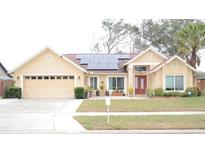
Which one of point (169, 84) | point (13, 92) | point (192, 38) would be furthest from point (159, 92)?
point (13, 92)

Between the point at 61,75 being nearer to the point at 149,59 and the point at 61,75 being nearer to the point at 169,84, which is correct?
the point at 149,59

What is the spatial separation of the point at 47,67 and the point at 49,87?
6.01 feet

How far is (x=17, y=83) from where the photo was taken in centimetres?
3253

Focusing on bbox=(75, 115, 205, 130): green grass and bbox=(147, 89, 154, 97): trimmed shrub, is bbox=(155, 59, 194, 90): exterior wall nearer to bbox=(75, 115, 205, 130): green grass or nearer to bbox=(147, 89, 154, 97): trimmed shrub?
bbox=(147, 89, 154, 97): trimmed shrub

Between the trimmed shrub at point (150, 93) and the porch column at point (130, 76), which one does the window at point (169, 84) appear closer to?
the trimmed shrub at point (150, 93)

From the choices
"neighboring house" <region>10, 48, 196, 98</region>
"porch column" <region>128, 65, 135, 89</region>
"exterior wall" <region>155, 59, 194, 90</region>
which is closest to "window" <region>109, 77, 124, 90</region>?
"porch column" <region>128, 65, 135, 89</region>

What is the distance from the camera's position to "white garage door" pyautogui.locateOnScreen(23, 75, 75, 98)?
32.2m

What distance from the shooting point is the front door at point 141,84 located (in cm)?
3575

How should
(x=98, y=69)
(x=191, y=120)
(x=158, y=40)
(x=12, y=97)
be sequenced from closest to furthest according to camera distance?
(x=191, y=120), (x=12, y=97), (x=98, y=69), (x=158, y=40)

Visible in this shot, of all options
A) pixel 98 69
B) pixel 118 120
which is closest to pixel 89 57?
pixel 98 69

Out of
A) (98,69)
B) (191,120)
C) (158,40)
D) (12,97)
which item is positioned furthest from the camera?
(158,40)

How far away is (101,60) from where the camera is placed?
37469 millimetres

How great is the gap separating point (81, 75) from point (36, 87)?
429 cm

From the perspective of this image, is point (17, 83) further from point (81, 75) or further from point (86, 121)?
point (86, 121)
